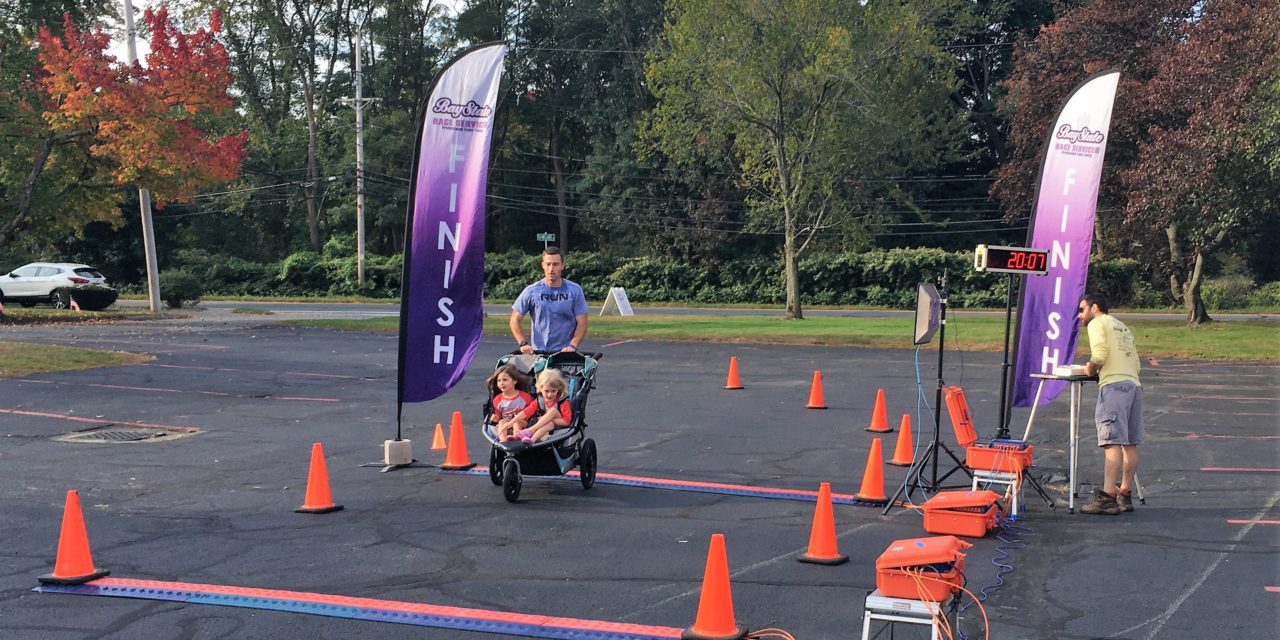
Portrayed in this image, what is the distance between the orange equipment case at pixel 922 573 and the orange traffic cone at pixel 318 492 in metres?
5.39

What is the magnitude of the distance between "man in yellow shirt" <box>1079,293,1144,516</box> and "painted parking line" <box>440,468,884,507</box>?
6.10 feet

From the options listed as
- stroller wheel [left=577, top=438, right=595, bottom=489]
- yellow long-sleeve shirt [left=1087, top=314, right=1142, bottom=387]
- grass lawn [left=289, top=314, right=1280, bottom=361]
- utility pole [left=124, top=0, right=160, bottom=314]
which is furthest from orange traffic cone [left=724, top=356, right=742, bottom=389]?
utility pole [left=124, top=0, right=160, bottom=314]

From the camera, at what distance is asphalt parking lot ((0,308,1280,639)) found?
634 cm

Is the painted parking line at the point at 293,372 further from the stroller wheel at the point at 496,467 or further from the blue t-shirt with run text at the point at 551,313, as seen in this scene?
the stroller wheel at the point at 496,467

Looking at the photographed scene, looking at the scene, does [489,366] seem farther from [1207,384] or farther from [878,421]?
[1207,384]

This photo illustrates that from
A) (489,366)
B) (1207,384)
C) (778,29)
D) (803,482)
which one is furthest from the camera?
(778,29)

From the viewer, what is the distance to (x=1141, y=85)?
32406 millimetres

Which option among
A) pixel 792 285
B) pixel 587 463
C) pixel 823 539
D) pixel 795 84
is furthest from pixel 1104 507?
pixel 792 285

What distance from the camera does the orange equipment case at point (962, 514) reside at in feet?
26.3

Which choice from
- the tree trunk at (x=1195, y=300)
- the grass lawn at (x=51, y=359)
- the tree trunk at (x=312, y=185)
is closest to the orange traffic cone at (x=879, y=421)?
the grass lawn at (x=51, y=359)

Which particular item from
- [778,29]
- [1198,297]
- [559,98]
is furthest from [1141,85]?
[559,98]

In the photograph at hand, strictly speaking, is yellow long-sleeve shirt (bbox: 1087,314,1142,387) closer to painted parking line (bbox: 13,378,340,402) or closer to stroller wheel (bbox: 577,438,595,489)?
stroller wheel (bbox: 577,438,595,489)

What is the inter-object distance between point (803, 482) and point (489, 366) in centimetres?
1161

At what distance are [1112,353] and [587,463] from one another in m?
4.56
